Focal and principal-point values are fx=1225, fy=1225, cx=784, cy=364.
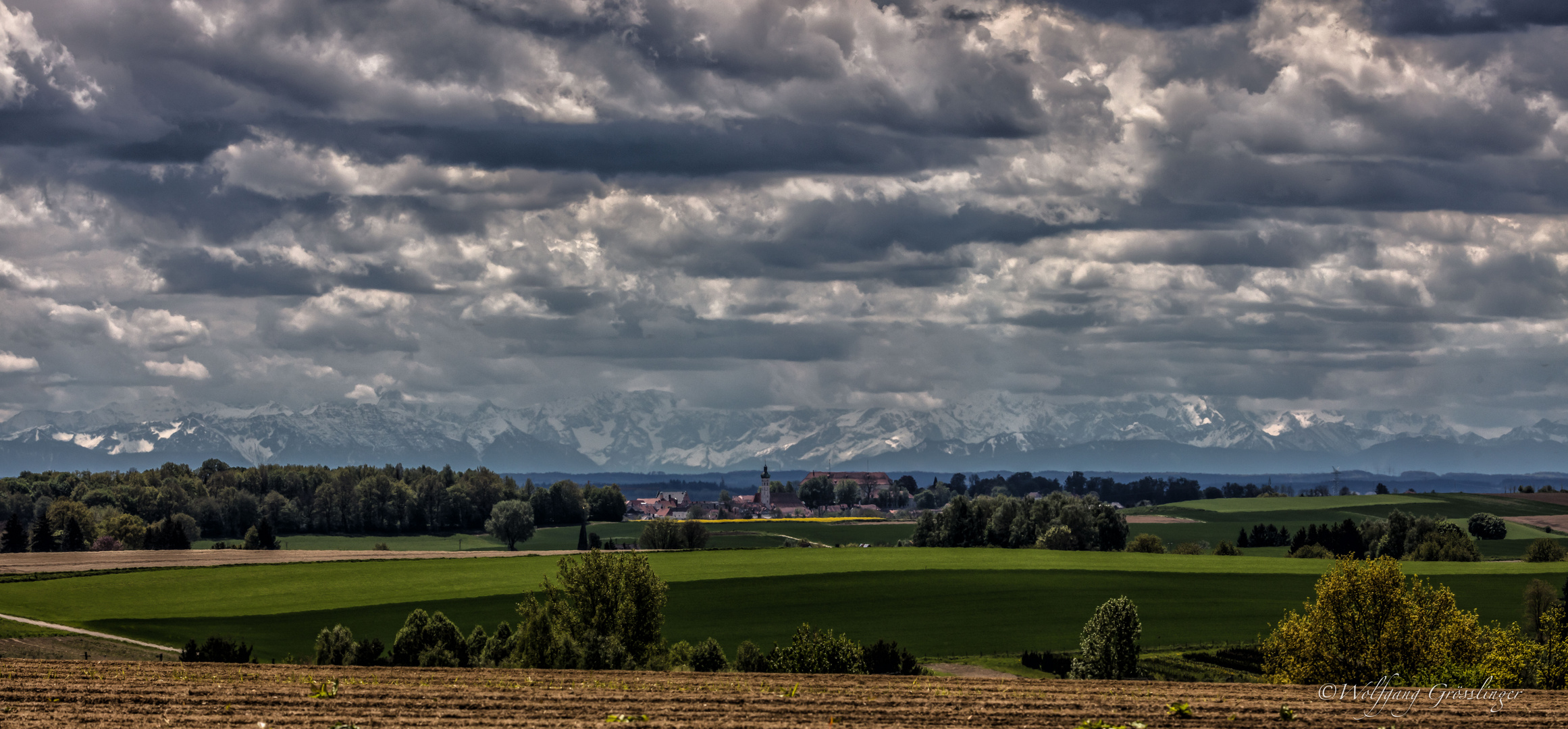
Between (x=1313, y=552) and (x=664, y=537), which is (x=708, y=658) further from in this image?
(x=664, y=537)

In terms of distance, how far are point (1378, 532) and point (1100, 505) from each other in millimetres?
39528

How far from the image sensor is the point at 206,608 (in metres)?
95.1

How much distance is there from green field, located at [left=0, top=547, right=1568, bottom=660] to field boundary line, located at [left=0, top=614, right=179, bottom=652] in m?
1.91

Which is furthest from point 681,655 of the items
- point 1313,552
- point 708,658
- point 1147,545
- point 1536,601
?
point 1313,552

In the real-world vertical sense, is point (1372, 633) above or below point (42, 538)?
below

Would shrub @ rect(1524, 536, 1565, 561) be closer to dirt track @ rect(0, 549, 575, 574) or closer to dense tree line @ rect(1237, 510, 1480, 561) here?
dense tree line @ rect(1237, 510, 1480, 561)

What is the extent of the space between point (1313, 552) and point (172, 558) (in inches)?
5397

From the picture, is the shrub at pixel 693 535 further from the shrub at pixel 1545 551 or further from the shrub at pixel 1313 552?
the shrub at pixel 1545 551

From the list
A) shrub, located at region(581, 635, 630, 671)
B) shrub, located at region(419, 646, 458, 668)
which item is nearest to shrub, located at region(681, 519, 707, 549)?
shrub, located at region(419, 646, 458, 668)

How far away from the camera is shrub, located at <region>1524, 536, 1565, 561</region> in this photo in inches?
A: 5689

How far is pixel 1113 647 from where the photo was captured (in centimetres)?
7350

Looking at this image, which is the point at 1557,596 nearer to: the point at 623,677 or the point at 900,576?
the point at 900,576

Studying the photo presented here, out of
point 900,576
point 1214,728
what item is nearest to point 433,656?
point 1214,728

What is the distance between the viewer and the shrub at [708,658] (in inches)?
2630
